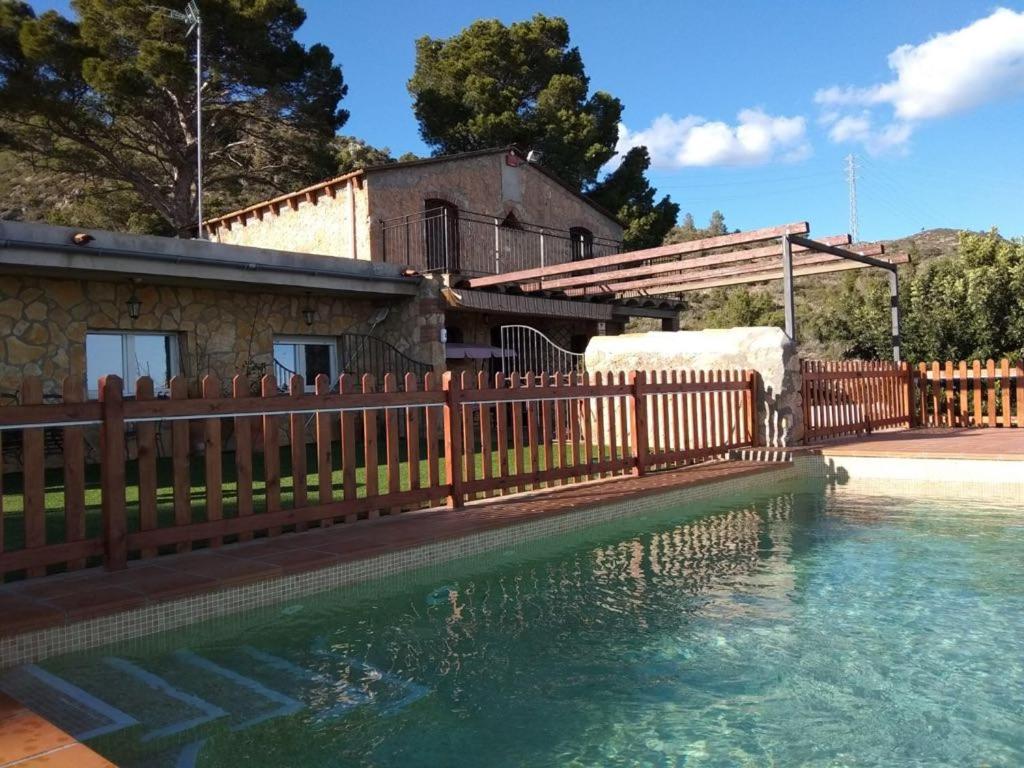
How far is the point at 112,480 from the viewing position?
4.66 metres

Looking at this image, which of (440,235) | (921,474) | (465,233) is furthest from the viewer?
(465,233)

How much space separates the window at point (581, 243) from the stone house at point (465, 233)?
46 mm

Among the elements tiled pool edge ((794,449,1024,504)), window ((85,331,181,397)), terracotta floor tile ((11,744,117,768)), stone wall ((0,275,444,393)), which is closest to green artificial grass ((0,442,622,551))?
window ((85,331,181,397))

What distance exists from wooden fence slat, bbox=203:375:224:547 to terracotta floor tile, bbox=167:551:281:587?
1.07 feet

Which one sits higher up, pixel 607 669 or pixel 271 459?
pixel 271 459

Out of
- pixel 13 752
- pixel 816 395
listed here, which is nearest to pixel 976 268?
pixel 816 395

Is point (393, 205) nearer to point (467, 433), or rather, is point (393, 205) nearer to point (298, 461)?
point (467, 433)

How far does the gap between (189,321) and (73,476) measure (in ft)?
26.5

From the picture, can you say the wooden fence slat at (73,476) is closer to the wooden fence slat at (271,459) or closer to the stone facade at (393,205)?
the wooden fence slat at (271,459)

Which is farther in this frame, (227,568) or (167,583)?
(227,568)

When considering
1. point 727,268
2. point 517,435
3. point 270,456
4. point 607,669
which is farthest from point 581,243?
point 607,669

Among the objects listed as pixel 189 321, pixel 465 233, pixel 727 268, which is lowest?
pixel 189 321

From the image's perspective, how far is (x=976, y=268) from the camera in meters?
16.9

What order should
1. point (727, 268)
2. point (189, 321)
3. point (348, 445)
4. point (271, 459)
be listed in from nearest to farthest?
point (271, 459), point (348, 445), point (189, 321), point (727, 268)
